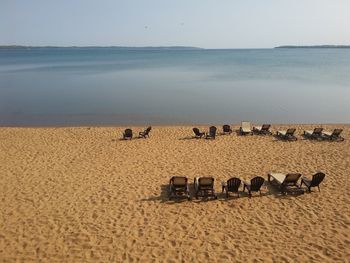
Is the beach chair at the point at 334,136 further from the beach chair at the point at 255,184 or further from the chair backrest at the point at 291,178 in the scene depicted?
the beach chair at the point at 255,184

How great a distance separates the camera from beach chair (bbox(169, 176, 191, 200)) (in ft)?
39.0

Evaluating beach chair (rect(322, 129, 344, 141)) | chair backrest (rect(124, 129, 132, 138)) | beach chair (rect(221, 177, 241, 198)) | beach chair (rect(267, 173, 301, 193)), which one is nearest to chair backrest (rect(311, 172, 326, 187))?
beach chair (rect(267, 173, 301, 193))

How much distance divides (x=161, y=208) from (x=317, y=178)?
5669 mm

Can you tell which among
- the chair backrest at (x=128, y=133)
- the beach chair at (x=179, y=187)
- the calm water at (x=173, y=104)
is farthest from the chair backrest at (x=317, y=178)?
the calm water at (x=173, y=104)

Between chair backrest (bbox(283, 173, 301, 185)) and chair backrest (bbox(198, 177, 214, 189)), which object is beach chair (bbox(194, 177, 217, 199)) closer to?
chair backrest (bbox(198, 177, 214, 189))

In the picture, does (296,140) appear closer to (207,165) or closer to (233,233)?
(207,165)

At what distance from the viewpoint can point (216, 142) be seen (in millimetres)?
19391

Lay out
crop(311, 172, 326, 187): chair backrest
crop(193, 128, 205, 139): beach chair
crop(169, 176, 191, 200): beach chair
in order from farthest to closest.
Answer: crop(193, 128, 205, 139): beach chair
crop(311, 172, 326, 187): chair backrest
crop(169, 176, 191, 200): beach chair

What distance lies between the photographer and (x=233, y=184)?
11922 millimetres

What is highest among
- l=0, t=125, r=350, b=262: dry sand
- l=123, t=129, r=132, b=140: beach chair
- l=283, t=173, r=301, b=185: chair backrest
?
l=123, t=129, r=132, b=140: beach chair

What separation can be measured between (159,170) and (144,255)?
627 centimetres

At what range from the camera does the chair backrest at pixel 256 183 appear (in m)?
12.0

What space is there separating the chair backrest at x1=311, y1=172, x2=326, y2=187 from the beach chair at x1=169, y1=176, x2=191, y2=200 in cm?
451

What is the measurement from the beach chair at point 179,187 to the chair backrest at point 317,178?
4505 mm
